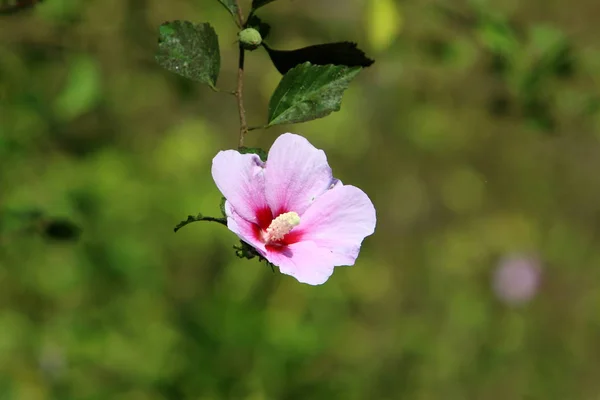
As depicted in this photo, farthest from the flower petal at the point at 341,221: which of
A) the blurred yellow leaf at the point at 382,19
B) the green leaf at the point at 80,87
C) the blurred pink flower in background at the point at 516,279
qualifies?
the blurred pink flower in background at the point at 516,279

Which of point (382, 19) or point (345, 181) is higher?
point (382, 19)

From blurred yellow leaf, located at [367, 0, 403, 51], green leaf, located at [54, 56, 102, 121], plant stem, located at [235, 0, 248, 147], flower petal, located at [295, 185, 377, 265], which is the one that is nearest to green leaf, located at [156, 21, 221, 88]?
plant stem, located at [235, 0, 248, 147]

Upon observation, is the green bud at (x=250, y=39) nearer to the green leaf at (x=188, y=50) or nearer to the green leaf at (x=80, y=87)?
the green leaf at (x=188, y=50)

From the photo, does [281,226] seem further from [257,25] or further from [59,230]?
[59,230]

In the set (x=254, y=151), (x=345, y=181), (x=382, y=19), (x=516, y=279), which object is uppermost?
(x=254, y=151)

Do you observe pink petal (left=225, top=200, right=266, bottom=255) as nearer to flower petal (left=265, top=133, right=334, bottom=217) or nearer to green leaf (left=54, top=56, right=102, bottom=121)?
flower petal (left=265, top=133, right=334, bottom=217)

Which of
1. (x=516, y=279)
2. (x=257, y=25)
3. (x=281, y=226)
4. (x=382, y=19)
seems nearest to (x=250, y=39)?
(x=257, y=25)
